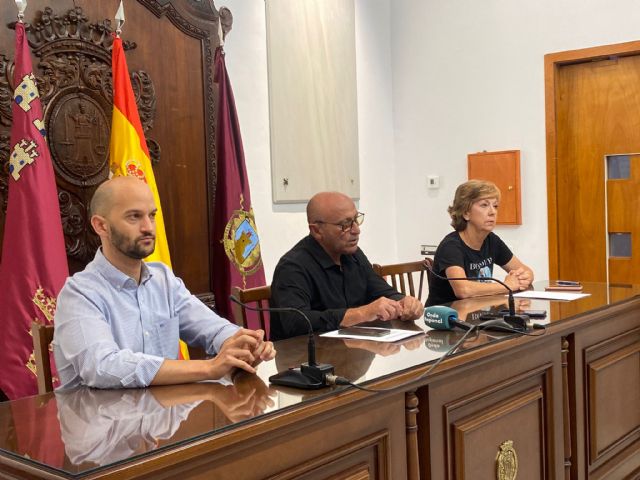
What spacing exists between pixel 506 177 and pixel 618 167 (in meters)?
0.66

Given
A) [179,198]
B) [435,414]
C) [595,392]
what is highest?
[179,198]

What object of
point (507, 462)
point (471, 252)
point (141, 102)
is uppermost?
point (141, 102)

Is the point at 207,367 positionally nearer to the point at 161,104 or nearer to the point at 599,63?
the point at 161,104

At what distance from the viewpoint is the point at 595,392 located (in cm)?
244

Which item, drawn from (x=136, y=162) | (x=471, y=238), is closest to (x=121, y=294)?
(x=136, y=162)

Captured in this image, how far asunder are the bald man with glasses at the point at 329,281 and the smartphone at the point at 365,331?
0.46 ft

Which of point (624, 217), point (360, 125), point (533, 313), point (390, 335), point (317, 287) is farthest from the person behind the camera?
point (360, 125)

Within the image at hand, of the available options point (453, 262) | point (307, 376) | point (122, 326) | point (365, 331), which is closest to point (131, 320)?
point (122, 326)

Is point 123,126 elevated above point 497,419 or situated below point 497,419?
above

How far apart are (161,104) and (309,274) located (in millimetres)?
1334

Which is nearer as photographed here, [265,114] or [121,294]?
[121,294]

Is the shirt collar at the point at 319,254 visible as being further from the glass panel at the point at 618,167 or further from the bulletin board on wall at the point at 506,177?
the glass panel at the point at 618,167

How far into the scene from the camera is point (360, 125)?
499 centimetres

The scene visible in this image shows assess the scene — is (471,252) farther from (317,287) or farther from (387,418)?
(387,418)
